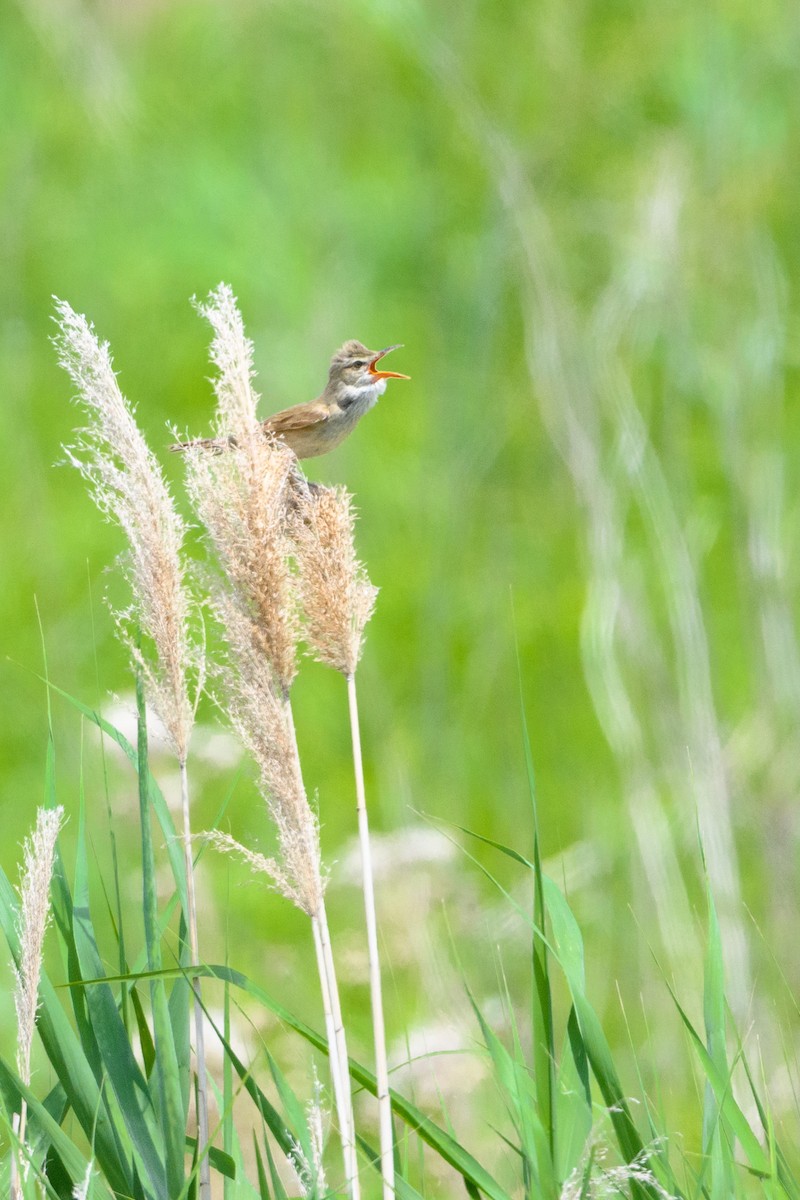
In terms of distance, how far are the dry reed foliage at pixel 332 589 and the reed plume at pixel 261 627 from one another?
0.02 m

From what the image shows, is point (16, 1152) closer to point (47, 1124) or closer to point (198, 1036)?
point (47, 1124)

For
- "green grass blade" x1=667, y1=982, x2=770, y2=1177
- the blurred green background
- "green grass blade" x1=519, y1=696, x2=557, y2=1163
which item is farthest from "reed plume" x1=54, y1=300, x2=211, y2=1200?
the blurred green background

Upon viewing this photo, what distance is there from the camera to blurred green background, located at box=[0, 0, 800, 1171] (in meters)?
3.80

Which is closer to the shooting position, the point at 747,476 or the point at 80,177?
the point at 747,476

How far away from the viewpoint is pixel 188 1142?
167cm

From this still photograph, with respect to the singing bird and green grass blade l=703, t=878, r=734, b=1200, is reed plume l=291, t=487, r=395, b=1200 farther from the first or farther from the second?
the singing bird

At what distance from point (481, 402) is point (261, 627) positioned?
557 cm

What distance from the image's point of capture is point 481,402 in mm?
7031

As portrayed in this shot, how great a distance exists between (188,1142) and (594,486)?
2149 mm

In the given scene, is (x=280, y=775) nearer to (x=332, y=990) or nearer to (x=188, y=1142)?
(x=332, y=990)

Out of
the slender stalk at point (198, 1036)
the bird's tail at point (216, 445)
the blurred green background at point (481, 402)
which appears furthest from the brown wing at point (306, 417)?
the slender stalk at point (198, 1036)

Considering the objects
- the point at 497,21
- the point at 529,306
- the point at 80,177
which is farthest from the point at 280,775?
the point at 80,177

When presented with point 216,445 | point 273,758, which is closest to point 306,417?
point 216,445

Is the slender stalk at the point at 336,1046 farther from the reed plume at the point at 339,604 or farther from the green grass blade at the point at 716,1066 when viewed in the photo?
the green grass blade at the point at 716,1066
